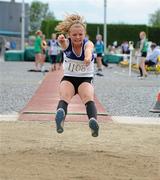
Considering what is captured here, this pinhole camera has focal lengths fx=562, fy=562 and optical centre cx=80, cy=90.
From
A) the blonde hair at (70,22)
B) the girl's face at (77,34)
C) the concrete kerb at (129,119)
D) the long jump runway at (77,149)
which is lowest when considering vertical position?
the concrete kerb at (129,119)

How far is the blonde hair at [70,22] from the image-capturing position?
7266mm

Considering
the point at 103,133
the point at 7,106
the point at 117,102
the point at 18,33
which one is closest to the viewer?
the point at 103,133

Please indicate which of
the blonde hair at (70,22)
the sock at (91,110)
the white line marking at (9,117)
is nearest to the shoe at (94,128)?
the sock at (91,110)

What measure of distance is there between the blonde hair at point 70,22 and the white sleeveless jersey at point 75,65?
0.88ft

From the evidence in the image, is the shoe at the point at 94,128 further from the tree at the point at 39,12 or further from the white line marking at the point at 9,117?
the tree at the point at 39,12

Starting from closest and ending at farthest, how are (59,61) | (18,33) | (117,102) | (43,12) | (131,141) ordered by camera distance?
(131,141)
(117,102)
(59,61)
(18,33)
(43,12)

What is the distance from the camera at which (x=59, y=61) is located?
1049 inches

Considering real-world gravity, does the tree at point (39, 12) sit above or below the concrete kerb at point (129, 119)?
above

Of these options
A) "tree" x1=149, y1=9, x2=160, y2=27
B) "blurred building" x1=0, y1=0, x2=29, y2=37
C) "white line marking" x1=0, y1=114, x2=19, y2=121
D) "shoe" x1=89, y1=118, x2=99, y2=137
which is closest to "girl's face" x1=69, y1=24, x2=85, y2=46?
"shoe" x1=89, y1=118, x2=99, y2=137

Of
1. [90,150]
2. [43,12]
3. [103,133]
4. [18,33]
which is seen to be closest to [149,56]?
[103,133]

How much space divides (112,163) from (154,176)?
28.4 inches

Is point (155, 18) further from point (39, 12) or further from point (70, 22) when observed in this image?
point (70, 22)

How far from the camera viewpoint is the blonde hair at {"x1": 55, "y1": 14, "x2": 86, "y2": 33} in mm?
7266

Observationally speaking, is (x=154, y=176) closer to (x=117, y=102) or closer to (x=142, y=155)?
(x=142, y=155)
